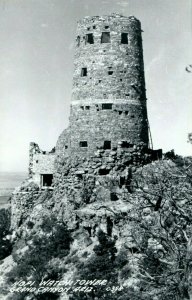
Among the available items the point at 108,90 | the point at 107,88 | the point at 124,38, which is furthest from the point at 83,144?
the point at 124,38

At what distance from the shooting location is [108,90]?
2980cm

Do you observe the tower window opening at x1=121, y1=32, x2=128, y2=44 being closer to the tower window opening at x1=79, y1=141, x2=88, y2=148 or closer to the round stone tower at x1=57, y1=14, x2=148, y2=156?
the round stone tower at x1=57, y1=14, x2=148, y2=156

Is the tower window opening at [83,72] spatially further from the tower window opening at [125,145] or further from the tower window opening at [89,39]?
the tower window opening at [125,145]

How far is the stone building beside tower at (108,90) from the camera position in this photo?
97.2 ft

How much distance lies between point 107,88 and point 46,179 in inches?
411

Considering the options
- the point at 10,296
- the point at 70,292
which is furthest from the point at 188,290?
the point at 10,296

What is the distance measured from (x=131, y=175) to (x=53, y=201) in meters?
6.69

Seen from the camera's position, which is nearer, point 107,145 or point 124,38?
point 107,145

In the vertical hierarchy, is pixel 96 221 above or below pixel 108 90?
below

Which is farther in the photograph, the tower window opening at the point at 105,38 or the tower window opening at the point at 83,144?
the tower window opening at the point at 105,38

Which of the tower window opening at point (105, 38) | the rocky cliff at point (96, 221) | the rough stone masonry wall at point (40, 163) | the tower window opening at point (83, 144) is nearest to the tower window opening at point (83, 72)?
the tower window opening at point (105, 38)

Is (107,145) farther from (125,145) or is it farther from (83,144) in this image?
(83,144)

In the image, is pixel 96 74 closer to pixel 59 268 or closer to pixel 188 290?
pixel 59 268

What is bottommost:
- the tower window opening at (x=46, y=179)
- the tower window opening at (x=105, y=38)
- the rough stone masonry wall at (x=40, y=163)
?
the tower window opening at (x=46, y=179)
